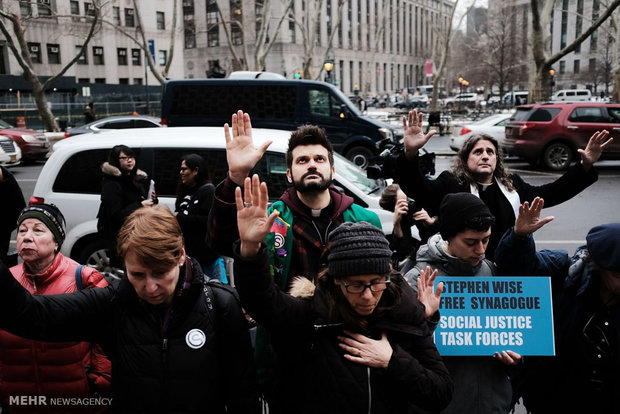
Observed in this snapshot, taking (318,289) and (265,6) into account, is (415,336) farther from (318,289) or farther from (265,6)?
(265,6)

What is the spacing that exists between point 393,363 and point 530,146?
47.2 ft

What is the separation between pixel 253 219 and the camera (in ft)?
6.70

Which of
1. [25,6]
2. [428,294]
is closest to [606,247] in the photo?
[428,294]

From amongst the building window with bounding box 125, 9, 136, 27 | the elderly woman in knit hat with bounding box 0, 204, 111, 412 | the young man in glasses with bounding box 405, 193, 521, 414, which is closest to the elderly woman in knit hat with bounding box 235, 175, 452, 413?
the young man in glasses with bounding box 405, 193, 521, 414

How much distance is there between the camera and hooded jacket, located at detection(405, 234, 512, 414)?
97.4 inches

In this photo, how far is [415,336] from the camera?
207cm

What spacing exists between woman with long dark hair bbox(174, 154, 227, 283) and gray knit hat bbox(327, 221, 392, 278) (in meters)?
2.77

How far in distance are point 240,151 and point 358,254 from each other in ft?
2.59

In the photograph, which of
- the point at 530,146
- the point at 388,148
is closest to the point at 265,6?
the point at 530,146

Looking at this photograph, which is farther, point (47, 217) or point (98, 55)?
point (98, 55)

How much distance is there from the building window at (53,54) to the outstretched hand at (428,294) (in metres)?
55.0

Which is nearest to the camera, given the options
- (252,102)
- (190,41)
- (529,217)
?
(529,217)

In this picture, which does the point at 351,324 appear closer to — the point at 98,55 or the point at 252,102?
the point at 252,102

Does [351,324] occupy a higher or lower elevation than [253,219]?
lower
